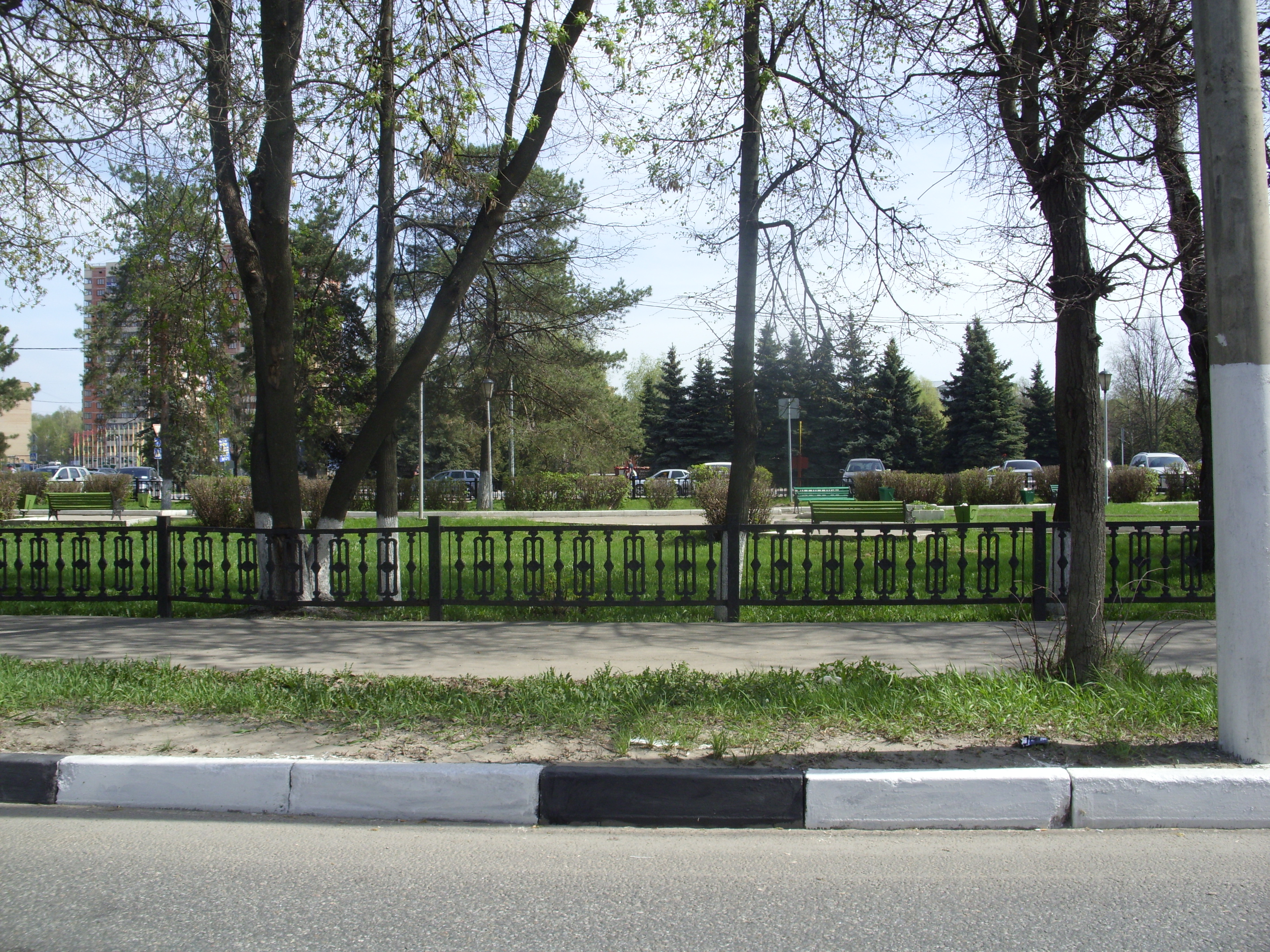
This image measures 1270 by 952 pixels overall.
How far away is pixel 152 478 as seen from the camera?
1884 inches

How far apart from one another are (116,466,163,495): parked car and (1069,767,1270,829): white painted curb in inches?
1570

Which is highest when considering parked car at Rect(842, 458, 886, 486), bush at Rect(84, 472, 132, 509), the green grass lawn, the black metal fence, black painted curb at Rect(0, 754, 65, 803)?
parked car at Rect(842, 458, 886, 486)

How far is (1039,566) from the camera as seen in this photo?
9.22 meters

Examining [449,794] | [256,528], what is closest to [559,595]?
[256,528]

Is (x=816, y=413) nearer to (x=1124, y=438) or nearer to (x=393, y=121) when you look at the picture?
(x=1124, y=438)

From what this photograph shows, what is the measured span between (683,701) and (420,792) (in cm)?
183

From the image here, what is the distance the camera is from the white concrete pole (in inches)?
179

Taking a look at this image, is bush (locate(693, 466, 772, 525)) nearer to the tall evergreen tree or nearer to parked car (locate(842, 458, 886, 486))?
parked car (locate(842, 458, 886, 486))

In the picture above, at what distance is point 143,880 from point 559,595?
5.82 m

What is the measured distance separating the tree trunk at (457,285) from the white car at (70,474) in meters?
46.0

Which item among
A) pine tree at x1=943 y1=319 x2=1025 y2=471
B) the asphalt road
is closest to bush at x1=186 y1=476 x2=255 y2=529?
the asphalt road

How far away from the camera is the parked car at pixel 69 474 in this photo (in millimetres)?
50250

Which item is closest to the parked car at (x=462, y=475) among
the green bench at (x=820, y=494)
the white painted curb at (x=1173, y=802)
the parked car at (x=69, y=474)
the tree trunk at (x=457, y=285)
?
the green bench at (x=820, y=494)

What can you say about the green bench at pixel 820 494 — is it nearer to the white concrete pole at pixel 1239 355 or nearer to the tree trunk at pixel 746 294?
the tree trunk at pixel 746 294
